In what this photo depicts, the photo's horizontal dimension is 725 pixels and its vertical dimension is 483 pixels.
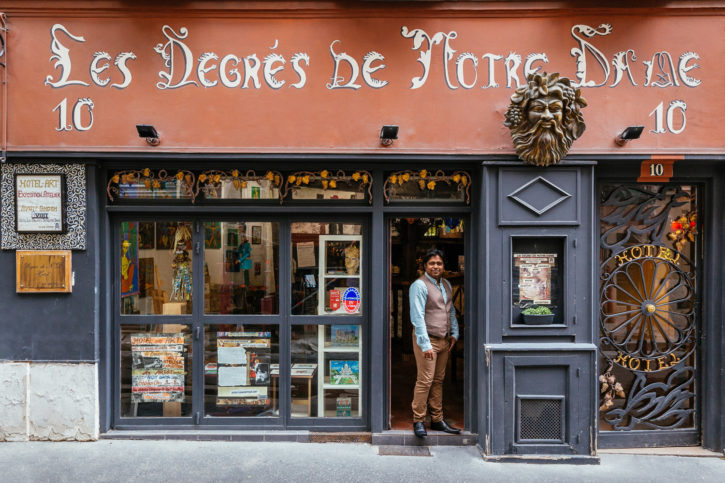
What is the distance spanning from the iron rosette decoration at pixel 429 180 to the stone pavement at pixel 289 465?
274 centimetres

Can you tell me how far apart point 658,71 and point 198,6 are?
491 cm

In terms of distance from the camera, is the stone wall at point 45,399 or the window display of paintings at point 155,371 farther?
the window display of paintings at point 155,371

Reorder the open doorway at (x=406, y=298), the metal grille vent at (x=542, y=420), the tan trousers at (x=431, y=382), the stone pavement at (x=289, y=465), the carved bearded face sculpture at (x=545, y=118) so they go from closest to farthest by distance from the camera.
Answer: the stone pavement at (x=289, y=465) < the carved bearded face sculpture at (x=545, y=118) < the metal grille vent at (x=542, y=420) < the tan trousers at (x=431, y=382) < the open doorway at (x=406, y=298)

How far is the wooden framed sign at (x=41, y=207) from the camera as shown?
→ 507 cm

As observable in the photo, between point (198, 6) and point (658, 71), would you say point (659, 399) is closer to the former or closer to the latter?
point (658, 71)

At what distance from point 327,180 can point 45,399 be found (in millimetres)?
3837

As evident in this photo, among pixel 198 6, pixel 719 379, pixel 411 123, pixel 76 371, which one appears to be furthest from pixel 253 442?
pixel 719 379

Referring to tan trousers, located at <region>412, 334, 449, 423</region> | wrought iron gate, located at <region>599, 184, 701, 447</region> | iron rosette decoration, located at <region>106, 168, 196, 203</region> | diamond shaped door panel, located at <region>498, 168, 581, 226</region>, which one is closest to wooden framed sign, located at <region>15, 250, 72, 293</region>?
iron rosette decoration, located at <region>106, 168, 196, 203</region>

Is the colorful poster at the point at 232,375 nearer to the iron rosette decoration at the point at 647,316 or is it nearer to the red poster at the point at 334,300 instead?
the red poster at the point at 334,300

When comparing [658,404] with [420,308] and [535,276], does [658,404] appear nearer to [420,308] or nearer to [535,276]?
[535,276]

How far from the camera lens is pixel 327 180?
209 inches

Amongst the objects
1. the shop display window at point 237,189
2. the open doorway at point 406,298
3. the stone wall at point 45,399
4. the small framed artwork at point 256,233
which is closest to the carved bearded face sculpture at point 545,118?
the open doorway at point 406,298

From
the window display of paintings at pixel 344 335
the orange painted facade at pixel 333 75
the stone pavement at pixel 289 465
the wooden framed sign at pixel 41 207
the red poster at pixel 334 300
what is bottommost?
the stone pavement at pixel 289 465

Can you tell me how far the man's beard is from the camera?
15.6 feet
